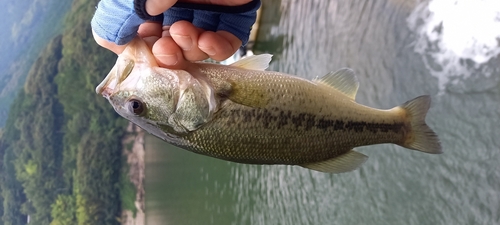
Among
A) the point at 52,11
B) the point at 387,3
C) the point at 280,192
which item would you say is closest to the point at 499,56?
the point at 387,3

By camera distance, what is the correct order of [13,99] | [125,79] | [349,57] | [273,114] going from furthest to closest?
[13,99]
[349,57]
[273,114]
[125,79]

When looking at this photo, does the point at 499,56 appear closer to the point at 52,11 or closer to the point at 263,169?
the point at 263,169

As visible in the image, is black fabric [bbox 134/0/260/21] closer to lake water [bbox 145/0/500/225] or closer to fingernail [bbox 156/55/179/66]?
fingernail [bbox 156/55/179/66]

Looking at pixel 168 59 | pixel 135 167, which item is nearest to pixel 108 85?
pixel 168 59

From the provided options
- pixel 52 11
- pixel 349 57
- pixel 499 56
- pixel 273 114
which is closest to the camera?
pixel 273 114

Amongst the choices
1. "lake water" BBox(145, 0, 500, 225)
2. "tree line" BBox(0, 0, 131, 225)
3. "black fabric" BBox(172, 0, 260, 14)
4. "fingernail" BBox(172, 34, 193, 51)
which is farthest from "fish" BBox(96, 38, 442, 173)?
"tree line" BBox(0, 0, 131, 225)

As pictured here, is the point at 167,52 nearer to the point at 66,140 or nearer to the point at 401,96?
the point at 401,96

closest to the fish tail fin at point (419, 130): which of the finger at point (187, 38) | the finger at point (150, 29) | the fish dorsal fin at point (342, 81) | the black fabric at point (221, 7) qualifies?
the fish dorsal fin at point (342, 81)
